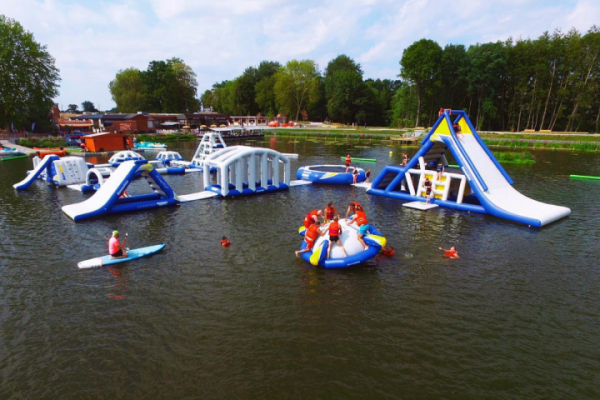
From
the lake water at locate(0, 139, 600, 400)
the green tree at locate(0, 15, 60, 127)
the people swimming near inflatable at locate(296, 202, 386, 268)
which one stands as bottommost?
the lake water at locate(0, 139, 600, 400)

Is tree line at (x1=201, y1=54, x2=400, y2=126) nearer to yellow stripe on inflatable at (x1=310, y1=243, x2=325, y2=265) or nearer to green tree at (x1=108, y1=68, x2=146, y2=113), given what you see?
green tree at (x1=108, y1=68, x2=146, y2=113)

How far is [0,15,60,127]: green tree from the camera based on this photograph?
206 feet

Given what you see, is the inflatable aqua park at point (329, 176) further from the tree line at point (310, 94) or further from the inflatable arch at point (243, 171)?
the tree line at point (310, 94)

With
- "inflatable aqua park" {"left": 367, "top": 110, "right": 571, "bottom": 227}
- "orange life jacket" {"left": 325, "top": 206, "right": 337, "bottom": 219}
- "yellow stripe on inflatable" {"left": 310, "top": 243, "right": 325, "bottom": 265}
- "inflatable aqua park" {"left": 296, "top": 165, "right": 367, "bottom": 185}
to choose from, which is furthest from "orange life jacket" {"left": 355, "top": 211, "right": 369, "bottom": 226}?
"inflatable aqua park" {"left": 296, "top": 165, "right": 367, "bottom": 185}

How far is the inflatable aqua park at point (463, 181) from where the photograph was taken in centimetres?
2258

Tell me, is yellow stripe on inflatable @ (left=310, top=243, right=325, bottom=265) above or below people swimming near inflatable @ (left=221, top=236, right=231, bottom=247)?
above

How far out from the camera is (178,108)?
123m

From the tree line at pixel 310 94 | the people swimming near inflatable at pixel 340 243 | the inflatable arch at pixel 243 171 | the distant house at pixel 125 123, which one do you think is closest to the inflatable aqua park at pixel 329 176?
the inflatable arch at pixel 243 171

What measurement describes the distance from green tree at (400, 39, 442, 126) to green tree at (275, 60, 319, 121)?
120ft

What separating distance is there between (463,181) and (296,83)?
10712 centimetres

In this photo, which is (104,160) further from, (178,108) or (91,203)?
Result: (178,108)

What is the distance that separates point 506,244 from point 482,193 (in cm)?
586

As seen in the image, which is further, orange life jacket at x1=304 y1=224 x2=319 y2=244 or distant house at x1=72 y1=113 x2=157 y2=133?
distant house at x1=72 y1=113 x2=157 y2=133

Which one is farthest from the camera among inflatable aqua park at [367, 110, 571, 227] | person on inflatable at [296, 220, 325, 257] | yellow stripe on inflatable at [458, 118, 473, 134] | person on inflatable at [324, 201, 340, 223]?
yellow stripe on inflatable at [458, 118, 473, 134]
